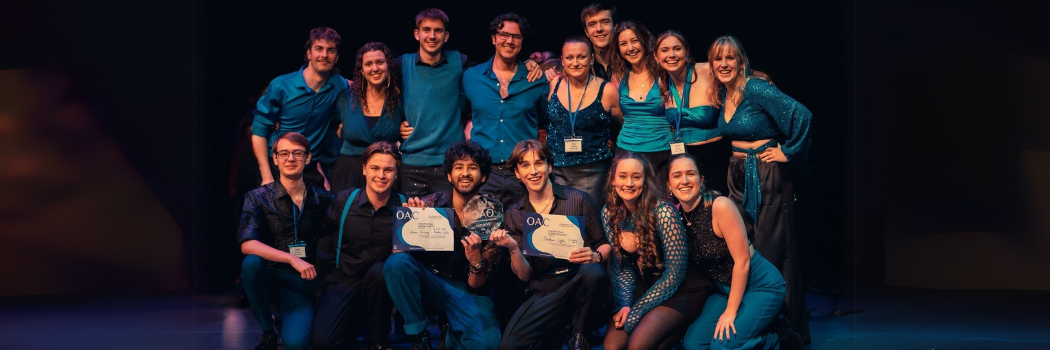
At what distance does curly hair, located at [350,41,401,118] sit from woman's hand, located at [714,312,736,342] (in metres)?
2.04

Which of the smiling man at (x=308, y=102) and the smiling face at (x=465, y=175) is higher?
the smiling man at (x=308, y=102)

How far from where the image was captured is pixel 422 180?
4.26 meters

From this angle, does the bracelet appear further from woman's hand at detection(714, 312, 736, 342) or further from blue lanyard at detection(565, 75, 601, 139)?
woman's hand at detection(714, 312, 736, 342)

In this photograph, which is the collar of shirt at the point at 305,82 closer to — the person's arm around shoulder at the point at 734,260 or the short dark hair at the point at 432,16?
the short dark hair at the point at 432,16

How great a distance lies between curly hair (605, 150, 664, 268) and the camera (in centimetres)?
341

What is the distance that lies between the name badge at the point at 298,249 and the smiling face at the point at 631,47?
6.20 feet

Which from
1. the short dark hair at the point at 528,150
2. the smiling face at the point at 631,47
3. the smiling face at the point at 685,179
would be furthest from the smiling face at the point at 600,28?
the smiling face at the point at 685,179

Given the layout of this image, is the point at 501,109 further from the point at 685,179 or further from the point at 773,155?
the point at 773,155

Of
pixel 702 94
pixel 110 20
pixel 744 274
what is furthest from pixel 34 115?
pixel 744 274

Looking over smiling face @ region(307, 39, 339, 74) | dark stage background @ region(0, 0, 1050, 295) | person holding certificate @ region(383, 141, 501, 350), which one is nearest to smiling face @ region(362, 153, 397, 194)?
person holding certificate @ region(383, 141, 501, 350)

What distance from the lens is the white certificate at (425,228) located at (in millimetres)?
3535

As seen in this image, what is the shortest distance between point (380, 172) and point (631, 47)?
146 centimetres

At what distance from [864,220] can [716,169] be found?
219 centimetres

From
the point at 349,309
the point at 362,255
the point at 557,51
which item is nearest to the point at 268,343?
the point at 349,309
